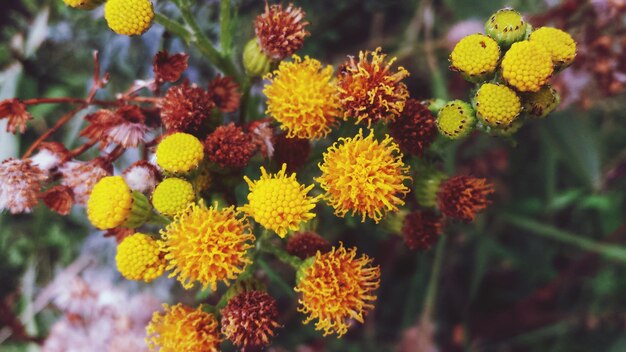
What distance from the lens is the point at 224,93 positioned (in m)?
1.91

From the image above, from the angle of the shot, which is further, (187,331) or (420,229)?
(420,229)

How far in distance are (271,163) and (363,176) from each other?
36 cm

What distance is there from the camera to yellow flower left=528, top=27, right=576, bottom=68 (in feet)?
5.44

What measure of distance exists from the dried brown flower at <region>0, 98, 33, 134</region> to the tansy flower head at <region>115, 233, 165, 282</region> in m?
0.56

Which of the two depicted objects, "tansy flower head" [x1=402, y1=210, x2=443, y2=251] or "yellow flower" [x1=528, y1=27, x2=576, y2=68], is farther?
"tansy flower head" [x1=402, y1=210, x2=443, y2=251]

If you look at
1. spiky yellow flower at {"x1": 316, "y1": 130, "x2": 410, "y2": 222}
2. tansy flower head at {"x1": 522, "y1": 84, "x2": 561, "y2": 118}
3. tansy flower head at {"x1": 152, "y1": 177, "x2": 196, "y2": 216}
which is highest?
tansy flower head at {"x1": 522, "y1": 84, "x2": 561, "y2": 118}

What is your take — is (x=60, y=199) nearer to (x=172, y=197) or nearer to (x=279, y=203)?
(x=172, y=197)

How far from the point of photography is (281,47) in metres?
1.90

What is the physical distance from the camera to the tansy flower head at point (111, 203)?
1694 millimetres

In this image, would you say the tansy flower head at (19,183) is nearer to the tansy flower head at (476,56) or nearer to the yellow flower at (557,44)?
the tansy flower head at (476,56)

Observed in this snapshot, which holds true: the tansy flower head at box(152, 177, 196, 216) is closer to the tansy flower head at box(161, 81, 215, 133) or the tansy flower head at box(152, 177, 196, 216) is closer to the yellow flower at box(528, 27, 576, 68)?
the tansy flower head at box(161, 81, 215, 133)

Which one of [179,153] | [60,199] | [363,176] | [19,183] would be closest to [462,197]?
[363,176]

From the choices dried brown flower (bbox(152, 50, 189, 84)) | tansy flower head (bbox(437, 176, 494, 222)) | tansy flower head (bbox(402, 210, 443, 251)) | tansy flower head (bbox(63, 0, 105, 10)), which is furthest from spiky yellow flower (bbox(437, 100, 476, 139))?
tansy flower head (bbox(63, 0, 105, 10))

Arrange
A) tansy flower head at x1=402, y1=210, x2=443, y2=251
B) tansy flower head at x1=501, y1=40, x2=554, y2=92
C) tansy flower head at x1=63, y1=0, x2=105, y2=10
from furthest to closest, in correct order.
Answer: tansy flower head at x1=402, y1=210, x2=443, y2=251
tansy flower head at x1=63, y1=0, x2=105, y2=10
tansy flower head at x1=501, y1=40, x2=554, y2=92
